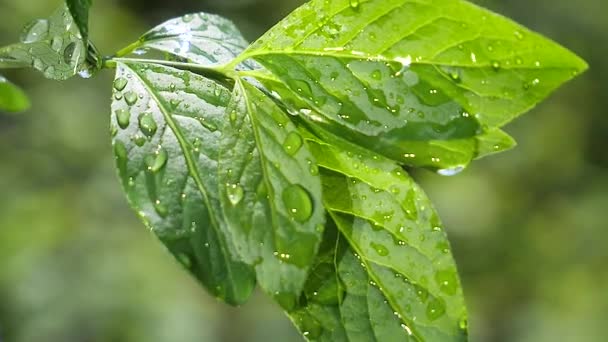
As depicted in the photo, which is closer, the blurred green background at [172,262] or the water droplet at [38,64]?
the water droplet at [38,64]

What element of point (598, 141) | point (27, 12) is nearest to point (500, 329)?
point (598, 141)

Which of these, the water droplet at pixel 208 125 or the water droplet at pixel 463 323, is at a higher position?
the water droplet at pixel 208 125

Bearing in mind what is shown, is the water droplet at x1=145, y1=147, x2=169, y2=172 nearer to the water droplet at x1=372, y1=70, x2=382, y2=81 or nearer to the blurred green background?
the water droplet at x1=372, y1=70, x2=382, y2=81

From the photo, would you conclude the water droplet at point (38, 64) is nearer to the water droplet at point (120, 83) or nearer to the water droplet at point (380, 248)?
the water droplet at point (120, 83)

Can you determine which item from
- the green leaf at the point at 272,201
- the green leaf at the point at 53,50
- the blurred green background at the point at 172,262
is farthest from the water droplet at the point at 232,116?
the blurred green background at the point at 172,262

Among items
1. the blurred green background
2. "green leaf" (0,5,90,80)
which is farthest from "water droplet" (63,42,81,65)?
the blurred green background
